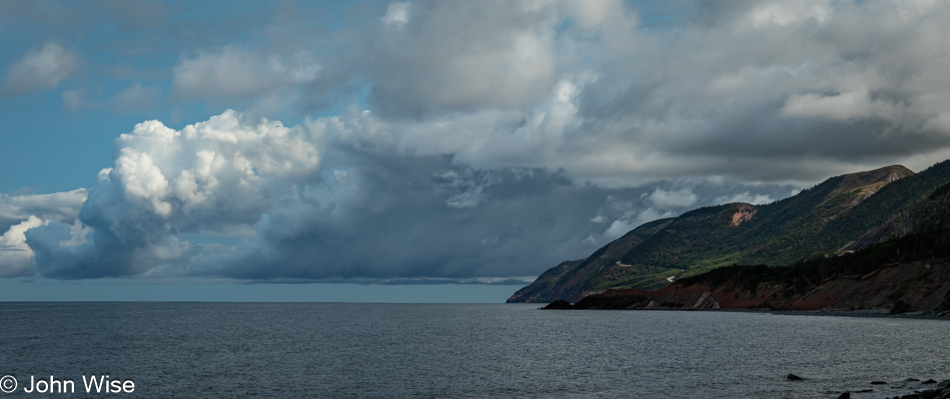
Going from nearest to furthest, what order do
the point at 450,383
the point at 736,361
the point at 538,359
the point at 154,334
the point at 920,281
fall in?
1. the point at 450,383
2. the point at 736,361
3. the point at 538,359
4. the point at 154,334
5. the point at 920,281

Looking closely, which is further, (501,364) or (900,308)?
(900,308)

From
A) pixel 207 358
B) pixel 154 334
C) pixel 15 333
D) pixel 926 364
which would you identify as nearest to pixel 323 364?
pixel 207 358

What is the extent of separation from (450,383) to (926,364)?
51501mm

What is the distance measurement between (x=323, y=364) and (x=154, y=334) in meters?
79.3

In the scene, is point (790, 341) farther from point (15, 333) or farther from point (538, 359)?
point (15, 333)

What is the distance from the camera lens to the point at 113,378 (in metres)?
74.4

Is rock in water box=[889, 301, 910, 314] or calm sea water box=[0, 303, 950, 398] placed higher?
calm sea water box=[0, 303, 950, 398]

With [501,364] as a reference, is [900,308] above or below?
below

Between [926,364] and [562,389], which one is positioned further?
[926,364]

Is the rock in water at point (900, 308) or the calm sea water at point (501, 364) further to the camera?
the rock in water at point (900, 308)

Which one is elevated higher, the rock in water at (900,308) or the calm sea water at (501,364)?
the calm sea water at (501,364)

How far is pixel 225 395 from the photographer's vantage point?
6234cm

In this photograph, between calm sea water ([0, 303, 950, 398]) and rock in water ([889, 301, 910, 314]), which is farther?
rock in water ([889, 301, 910, 314])

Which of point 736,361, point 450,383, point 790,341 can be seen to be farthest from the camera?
point 790,341
